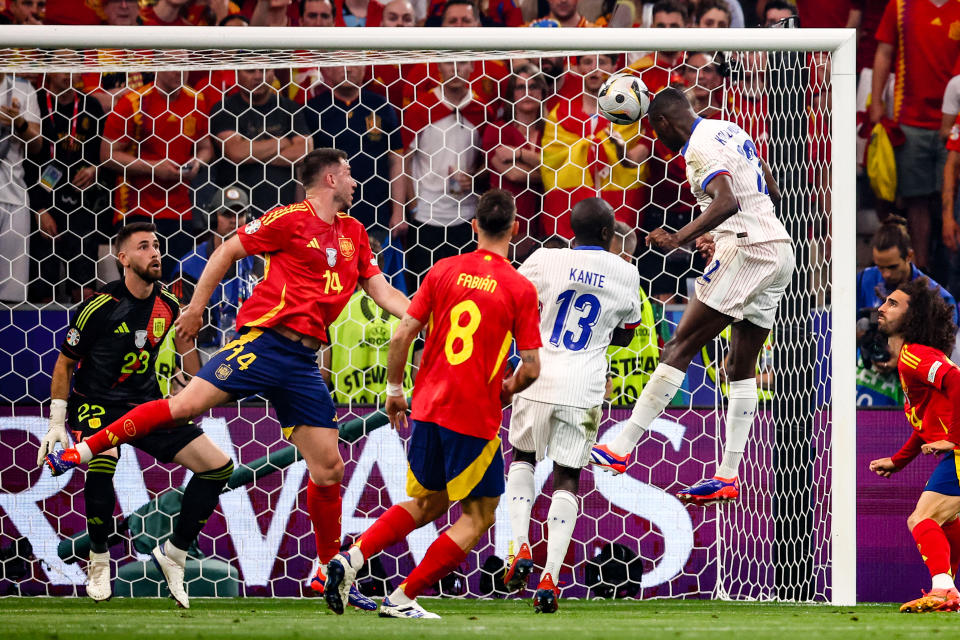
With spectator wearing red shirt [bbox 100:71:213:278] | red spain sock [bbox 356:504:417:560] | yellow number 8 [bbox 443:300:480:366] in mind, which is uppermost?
spectator wearing red shirt [bbox 100:71:213:278]

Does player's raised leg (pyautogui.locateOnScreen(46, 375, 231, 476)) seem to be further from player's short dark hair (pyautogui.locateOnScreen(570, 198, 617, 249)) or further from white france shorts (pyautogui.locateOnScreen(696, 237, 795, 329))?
white france shorts (pyautogui.locateOnScreen(696, 237, 795, 329))

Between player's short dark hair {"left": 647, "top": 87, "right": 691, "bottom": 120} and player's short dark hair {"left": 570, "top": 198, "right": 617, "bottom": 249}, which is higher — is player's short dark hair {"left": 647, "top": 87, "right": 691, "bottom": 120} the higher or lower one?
the higher one

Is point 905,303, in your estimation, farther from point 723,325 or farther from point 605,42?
point 605,42

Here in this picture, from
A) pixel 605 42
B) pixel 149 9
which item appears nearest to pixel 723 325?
pixel 605 42

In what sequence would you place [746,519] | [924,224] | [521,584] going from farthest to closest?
[924,224], [746,519], [521,584]

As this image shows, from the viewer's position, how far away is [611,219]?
20.4 ft

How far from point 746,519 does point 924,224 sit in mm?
2680

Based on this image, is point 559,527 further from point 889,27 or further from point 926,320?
point 889,27

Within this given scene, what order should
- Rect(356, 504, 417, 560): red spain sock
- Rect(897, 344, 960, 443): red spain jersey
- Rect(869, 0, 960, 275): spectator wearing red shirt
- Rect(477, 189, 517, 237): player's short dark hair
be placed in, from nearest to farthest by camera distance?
Rect(356, 504, 417, 560): red spain sock, Rect(477, 189, 517, 237): player's short dark hair, Rect(897, 344, 960, 443): red spain jersey, Rect(869, 0, 960, 275): spectator wearing red shirt

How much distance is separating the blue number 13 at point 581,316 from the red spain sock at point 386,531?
141 centimetres

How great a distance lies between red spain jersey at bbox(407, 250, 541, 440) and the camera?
5.17 m

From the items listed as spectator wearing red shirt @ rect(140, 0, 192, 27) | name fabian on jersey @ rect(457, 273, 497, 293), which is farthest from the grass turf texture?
spectator wearing red shirt @ rect(140, 0, 192, 27)

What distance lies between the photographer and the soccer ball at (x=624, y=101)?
634 centimetres

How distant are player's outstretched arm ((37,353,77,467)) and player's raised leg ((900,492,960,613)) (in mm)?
4318
